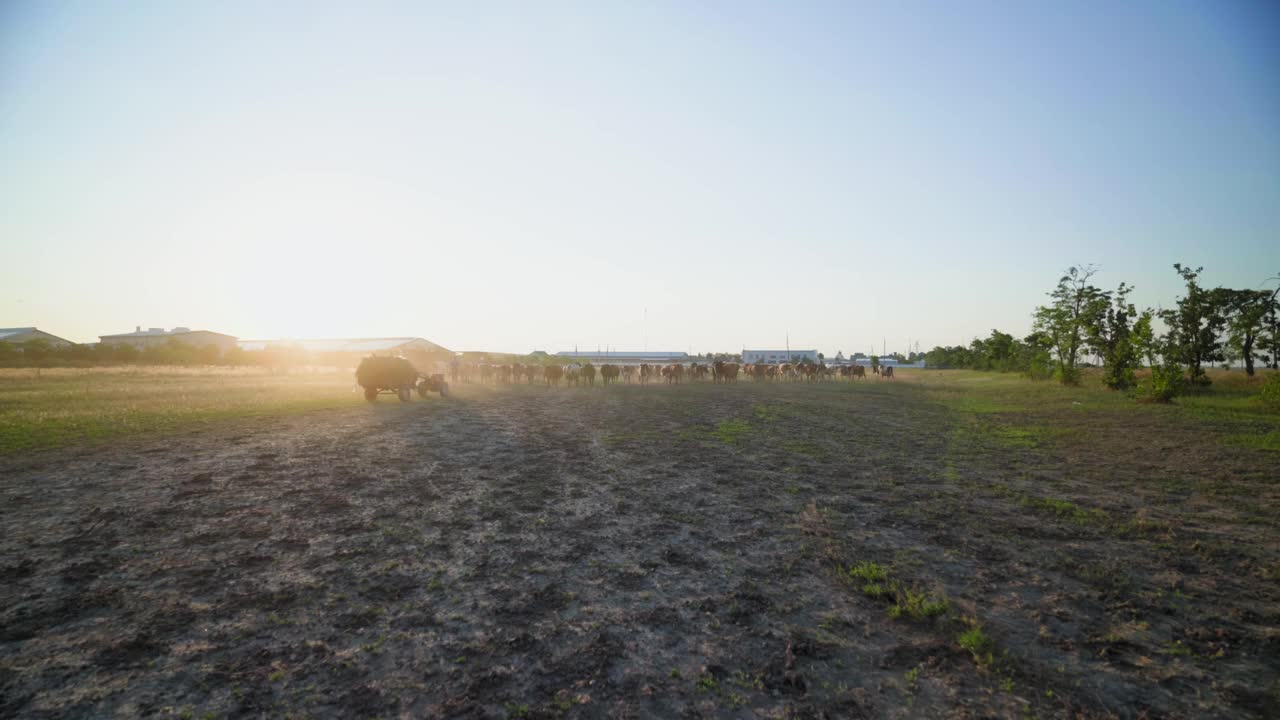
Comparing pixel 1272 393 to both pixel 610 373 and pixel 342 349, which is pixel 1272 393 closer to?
pixel 610 373

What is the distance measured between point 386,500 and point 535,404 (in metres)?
15.2

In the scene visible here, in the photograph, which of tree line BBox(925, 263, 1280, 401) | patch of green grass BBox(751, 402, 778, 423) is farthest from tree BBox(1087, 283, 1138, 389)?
patch of green grass BBox(751, 402, 778, 423)

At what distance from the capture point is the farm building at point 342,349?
69294mm

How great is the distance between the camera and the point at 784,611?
14.5 feet

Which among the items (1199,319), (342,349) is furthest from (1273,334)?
(342,349)

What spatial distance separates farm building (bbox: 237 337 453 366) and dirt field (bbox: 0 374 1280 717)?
49.8 meters

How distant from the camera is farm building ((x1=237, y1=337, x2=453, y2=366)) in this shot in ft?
227

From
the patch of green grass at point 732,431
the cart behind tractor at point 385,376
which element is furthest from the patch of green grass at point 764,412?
the cart behind tractor at point 385,376

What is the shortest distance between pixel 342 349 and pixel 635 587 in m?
98.6

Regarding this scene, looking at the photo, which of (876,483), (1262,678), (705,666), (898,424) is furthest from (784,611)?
(898,424)

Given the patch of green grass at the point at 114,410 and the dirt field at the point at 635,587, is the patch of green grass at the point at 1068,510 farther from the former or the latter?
the patch of green grass at the point at 114,410

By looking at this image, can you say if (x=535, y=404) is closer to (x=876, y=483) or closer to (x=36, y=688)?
(x=876, y=483)

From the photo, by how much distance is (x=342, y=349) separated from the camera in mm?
89062

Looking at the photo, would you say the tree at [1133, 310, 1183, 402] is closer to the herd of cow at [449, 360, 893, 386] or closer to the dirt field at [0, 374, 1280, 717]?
the dirt field at [0, 374, 1280, 717]
